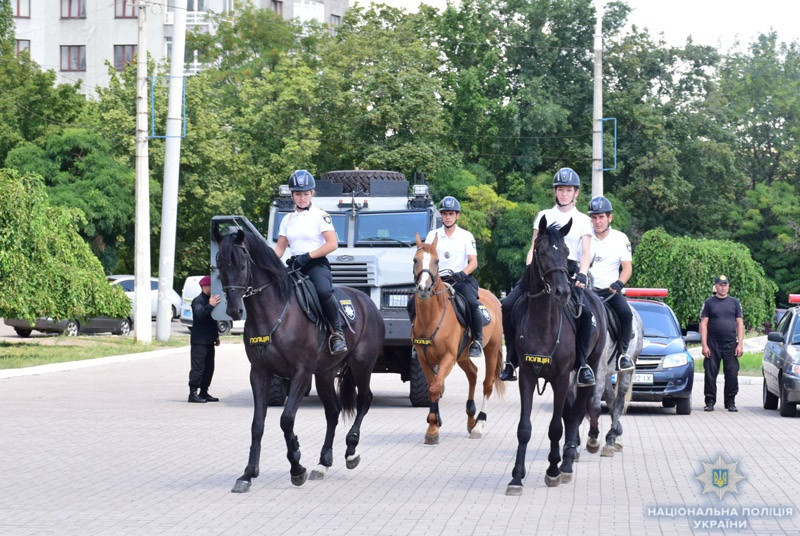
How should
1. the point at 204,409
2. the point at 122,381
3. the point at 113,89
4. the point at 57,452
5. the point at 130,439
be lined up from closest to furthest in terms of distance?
the point at 57,452 → the point at 130,439 → the point at 204,409 → the point at 122,381 → the point at 113,89

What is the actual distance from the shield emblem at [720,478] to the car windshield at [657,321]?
10.6m

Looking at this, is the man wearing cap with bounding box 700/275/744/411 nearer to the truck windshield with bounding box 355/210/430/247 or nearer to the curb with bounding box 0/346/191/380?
the truck windshield with bounding box 355/210/430/247

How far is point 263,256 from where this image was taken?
11.9 meters

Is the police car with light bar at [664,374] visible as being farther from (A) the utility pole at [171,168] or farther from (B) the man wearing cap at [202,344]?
(A) the utility pole at [171,168]

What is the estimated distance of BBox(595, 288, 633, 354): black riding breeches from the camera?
1437 centimetres

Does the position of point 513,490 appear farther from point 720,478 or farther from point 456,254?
point 456,254

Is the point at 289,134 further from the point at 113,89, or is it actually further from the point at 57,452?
the point at 57,452

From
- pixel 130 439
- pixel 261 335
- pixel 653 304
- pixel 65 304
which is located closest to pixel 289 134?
pixel 65 304

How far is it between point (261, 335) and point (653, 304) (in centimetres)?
1254

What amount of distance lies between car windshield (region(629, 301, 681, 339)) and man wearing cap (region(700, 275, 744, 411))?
1.63 feet

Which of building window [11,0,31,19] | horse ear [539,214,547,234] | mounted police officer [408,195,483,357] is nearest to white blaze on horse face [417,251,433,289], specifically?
mounted police officer [408,195,483,357]

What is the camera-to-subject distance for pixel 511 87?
67438mm

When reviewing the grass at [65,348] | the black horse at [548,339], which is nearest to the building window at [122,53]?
the grass at [65,348]

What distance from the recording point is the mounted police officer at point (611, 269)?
47.3 ft
